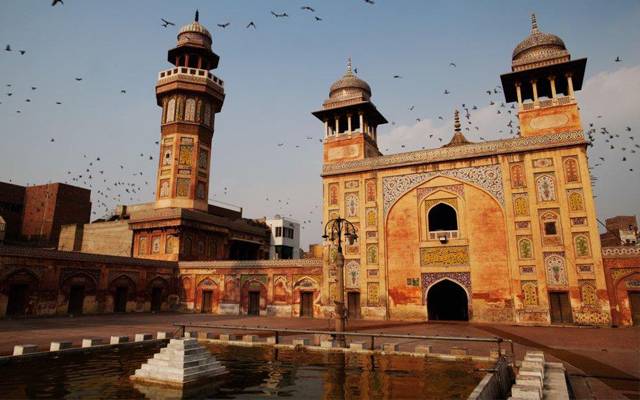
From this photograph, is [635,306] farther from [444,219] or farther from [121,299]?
[121,299]

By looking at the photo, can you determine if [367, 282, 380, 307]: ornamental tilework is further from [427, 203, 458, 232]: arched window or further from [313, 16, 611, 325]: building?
[427, 203, 458, 232]: arched window

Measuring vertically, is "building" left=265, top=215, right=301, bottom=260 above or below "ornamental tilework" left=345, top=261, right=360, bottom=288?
above

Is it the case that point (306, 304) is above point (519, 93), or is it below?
below

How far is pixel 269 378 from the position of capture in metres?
8.17

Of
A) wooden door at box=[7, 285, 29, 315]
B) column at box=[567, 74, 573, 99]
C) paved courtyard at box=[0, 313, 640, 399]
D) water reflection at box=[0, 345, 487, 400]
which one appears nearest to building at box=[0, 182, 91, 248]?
wooden door at box=[7, 285, 29, 315]

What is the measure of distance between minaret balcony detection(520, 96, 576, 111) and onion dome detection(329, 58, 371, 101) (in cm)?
951

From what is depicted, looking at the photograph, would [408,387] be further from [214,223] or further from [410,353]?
[214,223]

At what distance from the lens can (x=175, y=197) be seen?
3058 cm

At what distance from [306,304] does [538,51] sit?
62.9 ft

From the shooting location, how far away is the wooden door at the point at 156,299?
89.3 ft

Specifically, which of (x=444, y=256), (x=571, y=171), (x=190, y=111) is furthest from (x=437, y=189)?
(x=190, y=111)

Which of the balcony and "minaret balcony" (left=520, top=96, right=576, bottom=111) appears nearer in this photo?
"minaret balcony" (left=520, top=96, right=576, bottom=111)

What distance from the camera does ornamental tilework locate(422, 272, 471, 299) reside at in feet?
67.9

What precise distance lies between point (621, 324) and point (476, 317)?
5.96 m
